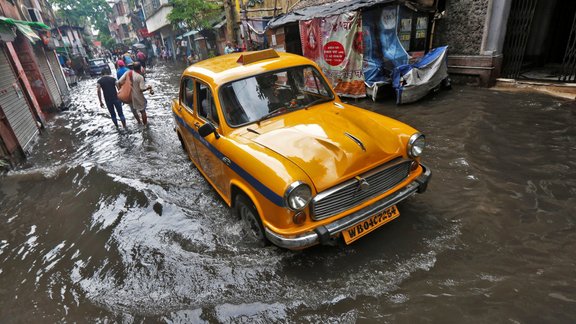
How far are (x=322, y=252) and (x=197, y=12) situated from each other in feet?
73.2

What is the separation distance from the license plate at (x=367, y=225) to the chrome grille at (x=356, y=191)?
8.0 inches

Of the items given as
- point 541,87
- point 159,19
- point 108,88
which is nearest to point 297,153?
point 108,88

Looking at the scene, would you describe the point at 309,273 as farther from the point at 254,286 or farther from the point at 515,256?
the point at 515,256

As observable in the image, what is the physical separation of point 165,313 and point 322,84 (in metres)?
3.19

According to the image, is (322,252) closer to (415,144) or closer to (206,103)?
(415,144)

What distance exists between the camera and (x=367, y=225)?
2910 millimetres

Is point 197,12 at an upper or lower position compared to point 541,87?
upper

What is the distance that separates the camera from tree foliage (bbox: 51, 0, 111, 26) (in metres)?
45.2

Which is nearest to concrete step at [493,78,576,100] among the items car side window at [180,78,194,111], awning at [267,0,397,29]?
awning at [267,0,397,29]

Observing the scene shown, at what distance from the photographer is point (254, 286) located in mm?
2926

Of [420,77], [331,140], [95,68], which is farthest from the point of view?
[95,68]

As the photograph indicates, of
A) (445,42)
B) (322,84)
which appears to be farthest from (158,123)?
(445,42)

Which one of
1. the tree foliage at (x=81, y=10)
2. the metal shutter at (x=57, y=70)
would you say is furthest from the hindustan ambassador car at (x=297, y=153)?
the tree foliage at (x=81, y=10)

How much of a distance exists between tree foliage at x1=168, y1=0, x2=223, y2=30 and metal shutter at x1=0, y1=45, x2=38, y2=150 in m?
13.6
